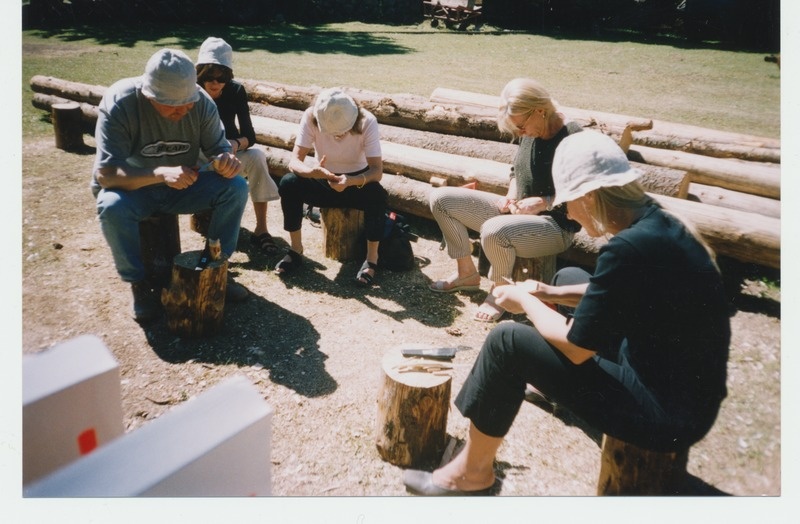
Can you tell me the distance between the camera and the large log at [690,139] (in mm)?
5305

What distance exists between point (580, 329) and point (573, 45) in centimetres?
1813

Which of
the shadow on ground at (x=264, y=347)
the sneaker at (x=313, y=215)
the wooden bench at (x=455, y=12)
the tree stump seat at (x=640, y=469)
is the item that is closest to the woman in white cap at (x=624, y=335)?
the tree stump seat at (x=640, y=469)

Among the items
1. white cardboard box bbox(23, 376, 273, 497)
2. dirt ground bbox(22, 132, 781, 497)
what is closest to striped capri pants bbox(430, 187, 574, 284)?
dirt ground bbox(22, 132, 781, 497)

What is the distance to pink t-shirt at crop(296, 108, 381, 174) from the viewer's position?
14.1ft

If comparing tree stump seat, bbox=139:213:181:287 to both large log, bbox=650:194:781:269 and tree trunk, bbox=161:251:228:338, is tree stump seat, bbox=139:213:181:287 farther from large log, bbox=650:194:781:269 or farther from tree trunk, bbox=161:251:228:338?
large log, bbox=650:194:781:269

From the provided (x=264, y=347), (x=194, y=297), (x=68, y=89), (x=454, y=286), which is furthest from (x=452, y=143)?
(x=68, y=89)

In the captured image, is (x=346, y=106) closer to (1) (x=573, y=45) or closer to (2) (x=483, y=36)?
(1) (x=573, y=45)

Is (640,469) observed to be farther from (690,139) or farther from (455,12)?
(455,12)

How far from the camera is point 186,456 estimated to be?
5.41 ft

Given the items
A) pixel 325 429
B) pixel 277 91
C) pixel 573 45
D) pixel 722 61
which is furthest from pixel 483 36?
pixel 325 429

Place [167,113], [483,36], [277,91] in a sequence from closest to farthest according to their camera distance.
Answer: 1. [167,113]
2. [277,91]
3. [483,36]

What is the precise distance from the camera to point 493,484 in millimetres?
2531

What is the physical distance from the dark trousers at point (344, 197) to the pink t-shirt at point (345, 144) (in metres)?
0.18
